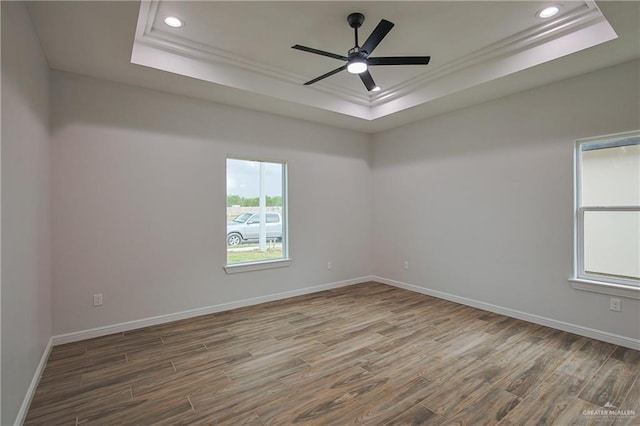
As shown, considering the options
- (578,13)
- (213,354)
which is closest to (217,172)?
(213,354)

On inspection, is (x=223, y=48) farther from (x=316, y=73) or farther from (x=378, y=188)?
(x=378, y=188)

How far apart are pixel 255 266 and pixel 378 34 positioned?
10.5ft

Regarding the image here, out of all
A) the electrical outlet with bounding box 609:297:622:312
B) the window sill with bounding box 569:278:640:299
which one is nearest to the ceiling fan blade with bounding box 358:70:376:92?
the window sill with bounding box 569:278:640:299

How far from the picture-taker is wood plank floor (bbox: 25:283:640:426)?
210 cm

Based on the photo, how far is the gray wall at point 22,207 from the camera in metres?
1.80

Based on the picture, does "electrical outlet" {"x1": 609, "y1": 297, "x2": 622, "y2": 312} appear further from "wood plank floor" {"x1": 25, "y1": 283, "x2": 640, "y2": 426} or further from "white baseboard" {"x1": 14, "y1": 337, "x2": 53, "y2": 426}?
"white baseboard" {"x1": 14, "y1": 337, "x2": 53, "y2": 426}

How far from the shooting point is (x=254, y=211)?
→ 460 cm

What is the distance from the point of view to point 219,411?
2129mm

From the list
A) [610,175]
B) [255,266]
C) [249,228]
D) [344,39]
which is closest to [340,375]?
[255,266]

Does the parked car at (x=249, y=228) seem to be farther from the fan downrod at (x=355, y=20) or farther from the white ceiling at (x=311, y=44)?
the fan downrod at (x=355, y=20)

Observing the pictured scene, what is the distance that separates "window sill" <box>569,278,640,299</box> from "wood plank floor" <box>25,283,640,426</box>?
1.67 ft

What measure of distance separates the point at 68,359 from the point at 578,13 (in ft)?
17.8

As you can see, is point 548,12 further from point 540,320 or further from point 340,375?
point 340,375

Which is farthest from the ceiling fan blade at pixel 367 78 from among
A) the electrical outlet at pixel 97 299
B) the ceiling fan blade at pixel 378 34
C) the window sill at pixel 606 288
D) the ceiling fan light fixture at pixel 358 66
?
the electrical outlet at pixel 97 299
